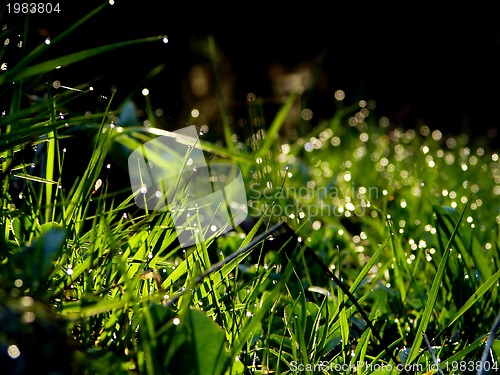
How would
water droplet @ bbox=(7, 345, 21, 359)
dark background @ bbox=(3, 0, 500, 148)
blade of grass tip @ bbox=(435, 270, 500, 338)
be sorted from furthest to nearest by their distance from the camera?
1. dark background @ bbox=(3, 0, 500, 148)
2. blade of grass tip @ bbox=(435, 270, 500, 338)
3. water droplet @ bbox=(7, 345, 21, 359)

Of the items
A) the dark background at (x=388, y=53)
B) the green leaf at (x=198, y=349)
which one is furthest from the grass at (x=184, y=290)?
the dark background at (x=388, y=53)

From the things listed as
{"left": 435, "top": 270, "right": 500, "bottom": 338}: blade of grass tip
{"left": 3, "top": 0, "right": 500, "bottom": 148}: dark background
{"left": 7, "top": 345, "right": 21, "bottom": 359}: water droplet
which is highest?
{"left": 3, "top": 0, "right": 500, "bottom": 148}: dark background

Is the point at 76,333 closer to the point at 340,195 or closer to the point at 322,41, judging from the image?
the point at 340,195

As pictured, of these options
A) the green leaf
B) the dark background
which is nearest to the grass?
the green leaf

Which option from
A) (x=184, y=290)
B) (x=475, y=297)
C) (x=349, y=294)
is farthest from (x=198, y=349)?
(x=475, y=297)

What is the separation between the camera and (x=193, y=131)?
5.06ft

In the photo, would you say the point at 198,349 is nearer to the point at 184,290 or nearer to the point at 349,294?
the point at 184,290

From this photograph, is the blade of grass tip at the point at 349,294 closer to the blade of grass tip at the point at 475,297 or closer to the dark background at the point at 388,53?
the blade of grass tip at the point at 475,297

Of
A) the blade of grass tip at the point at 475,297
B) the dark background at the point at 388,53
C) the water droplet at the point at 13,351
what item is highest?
→ the dark background at the point at 388,53

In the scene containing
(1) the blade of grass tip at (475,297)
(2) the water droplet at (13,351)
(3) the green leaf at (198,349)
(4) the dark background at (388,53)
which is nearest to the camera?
(2) the water droplet at (13,351)

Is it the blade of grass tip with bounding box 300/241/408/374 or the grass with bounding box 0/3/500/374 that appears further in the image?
the blade of grass tip with bounding box 300/241/408/374

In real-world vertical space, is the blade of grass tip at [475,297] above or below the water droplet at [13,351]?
below

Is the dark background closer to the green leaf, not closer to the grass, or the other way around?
the grass

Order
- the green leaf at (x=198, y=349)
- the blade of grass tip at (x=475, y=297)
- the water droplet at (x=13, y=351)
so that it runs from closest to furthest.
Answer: the water droplet at (x=13, y=351)
the green leaf at (x=198, y=349)
the blade of grass tip at (x=475, y=297)
